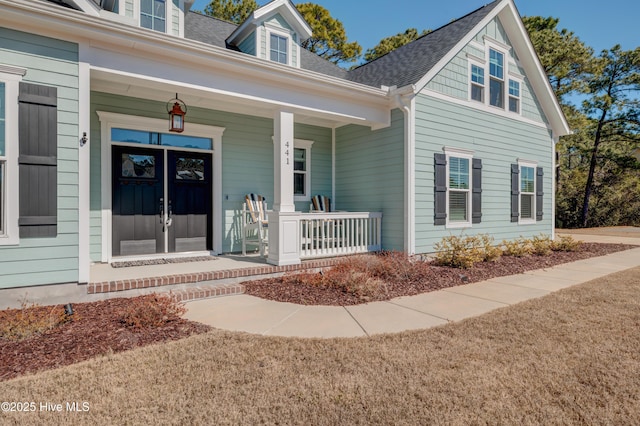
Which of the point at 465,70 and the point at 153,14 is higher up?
the point at 153,14

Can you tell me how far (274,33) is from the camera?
747 cm

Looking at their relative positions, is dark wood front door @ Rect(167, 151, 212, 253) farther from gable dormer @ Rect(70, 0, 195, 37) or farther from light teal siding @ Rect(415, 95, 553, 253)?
light teal siding @ Rect(415, 95, 553, 253)

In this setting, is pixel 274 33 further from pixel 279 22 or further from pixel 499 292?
pixel 499 292

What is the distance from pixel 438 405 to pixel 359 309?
2.06 metres

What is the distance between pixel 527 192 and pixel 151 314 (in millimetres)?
9662

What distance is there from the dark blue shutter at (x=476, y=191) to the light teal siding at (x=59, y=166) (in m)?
7.56

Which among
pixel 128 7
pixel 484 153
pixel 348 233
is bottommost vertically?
pixel 348 233

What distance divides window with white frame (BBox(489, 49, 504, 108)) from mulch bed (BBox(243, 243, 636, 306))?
3950 mm

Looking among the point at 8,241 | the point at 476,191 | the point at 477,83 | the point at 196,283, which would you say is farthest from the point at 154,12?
the point at 476,191

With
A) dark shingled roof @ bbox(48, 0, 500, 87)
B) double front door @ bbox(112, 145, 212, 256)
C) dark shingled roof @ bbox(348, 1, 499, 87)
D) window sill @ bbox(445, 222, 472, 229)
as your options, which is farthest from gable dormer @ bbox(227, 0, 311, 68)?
window sill @ bbox(445, 222, 472, 229)

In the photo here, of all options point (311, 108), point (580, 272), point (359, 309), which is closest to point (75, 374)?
point (359, 309)

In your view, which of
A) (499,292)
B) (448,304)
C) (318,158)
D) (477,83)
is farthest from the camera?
(318,158)

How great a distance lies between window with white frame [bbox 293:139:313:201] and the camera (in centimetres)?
802

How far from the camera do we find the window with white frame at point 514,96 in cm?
900
